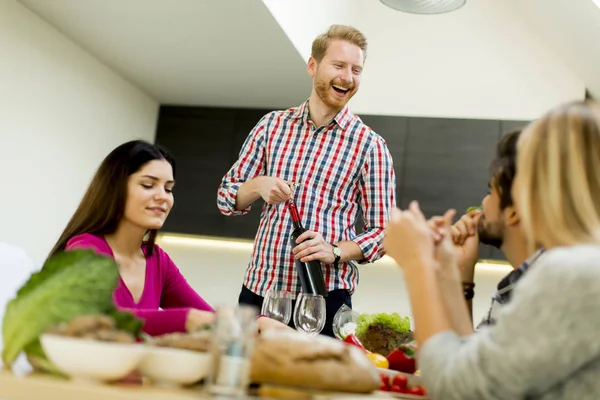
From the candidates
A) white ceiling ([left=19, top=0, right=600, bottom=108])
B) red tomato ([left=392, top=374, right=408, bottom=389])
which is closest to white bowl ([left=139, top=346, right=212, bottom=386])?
red tomato ([left=392, top=374, right=408, bottom=389])

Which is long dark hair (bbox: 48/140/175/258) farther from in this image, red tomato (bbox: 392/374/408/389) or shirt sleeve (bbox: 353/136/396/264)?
red tomato (bbox: 392/374/408/389)

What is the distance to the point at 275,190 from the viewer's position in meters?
2.27

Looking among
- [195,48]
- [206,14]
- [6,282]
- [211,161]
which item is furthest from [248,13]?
[6,282]

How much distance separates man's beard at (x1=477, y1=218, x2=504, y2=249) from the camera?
4.92ft

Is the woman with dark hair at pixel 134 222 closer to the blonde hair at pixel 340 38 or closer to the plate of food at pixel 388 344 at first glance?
the plate of food at pixel 388 344

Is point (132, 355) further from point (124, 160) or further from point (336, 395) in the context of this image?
point (124, 160)

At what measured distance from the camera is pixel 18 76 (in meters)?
3.73

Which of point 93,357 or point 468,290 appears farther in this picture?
point 468,290

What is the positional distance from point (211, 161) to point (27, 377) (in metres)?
4.08

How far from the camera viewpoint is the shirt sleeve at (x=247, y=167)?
256 cm

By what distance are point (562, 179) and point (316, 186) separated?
156 centimetres

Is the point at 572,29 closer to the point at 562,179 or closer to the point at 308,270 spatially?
the point at 308,270

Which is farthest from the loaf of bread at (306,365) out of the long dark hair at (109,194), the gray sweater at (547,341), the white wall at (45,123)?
the white wall at (45,123)

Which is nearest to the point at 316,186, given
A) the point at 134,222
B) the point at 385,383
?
the point at 134,222
